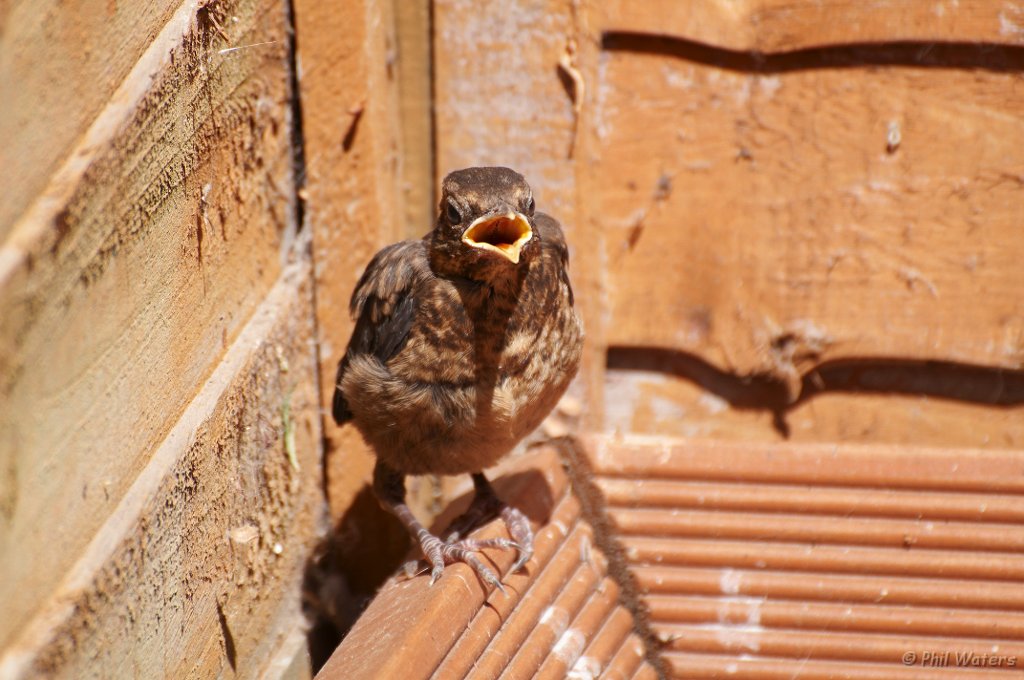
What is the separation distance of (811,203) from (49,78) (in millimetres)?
2224

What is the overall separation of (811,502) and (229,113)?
5.24 ft

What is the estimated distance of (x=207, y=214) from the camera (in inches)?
92.0

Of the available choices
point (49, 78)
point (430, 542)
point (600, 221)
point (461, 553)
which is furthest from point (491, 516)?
point (49, 78)

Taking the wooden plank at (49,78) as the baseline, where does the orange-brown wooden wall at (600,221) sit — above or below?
below

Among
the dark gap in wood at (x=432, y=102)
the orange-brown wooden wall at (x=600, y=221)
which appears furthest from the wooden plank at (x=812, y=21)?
the dark gap in wood at (x=432, y=102)

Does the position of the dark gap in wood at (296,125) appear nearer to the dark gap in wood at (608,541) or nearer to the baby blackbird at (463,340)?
the baby blackbird at (463,340)

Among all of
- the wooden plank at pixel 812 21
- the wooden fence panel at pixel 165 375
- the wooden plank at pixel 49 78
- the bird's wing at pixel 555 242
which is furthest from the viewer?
the wooden plank at pixel 812 21

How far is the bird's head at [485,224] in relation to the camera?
2385 mm

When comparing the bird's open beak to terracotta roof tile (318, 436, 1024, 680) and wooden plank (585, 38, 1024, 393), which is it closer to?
terracotta roof tile (318, 436, 1024, 680)

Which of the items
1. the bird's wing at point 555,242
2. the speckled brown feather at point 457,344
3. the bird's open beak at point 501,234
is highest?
the bird's open beak at point 501,234

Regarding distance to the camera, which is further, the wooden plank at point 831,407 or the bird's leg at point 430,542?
the wooden plank at point 831,407

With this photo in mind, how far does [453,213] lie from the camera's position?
248 cm

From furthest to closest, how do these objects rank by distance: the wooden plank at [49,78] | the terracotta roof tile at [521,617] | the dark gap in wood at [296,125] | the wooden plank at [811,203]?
1. the wooden plank at [811,203]
2. the dark gap in wood at [296,125]
3. the terracotta roof tile at [521,617]
4. the wooden plank at [49,78]

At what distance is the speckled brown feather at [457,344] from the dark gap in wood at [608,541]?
19cm
